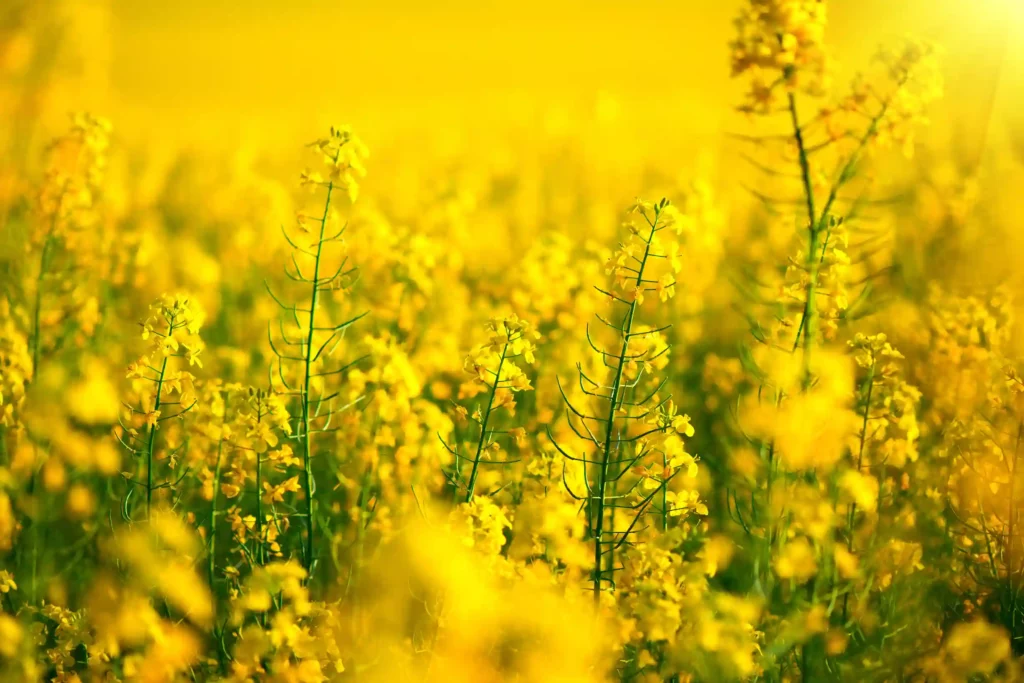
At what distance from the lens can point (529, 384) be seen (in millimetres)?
1921

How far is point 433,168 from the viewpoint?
203 inches

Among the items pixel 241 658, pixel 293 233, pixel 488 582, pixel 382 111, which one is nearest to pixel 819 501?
pixel 488 582

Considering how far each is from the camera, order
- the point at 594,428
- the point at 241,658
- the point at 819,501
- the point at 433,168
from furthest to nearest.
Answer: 1. the point at 433,168
2. the point at 594,428
3. the point at 819,501
4. the point at 241,658

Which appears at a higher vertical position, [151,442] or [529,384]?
[529,384]

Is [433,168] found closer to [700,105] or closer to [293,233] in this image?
[293,233]

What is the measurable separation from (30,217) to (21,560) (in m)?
1.19

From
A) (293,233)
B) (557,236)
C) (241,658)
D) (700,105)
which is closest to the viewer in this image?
(241,658)

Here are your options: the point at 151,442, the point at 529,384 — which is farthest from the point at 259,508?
the point at 529,384

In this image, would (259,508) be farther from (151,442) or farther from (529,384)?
(529,384)

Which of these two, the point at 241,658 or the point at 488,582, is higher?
the point at 488,582

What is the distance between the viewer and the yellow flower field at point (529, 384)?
6.11 feet

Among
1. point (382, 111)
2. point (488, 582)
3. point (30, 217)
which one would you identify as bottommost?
point (488, 582)

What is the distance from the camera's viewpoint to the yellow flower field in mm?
1863

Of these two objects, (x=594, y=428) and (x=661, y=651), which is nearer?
(x=661, y=651)
